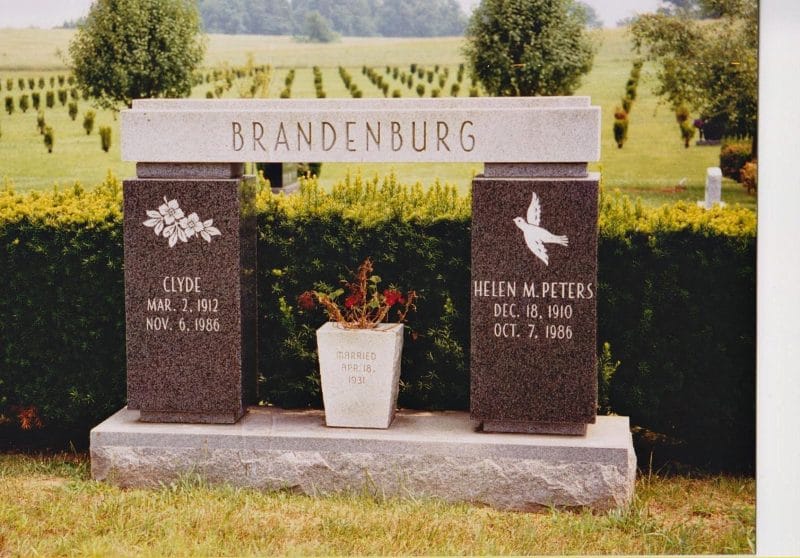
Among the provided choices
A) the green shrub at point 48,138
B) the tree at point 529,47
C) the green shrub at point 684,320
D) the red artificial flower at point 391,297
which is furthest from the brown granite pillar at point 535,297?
the tree at point 529,47

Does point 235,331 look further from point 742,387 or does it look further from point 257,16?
point 257,16

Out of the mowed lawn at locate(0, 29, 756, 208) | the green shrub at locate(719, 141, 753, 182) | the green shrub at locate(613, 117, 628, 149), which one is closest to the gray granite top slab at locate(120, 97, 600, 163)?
the mowed lawn at locate(0, 29, 756, 208)

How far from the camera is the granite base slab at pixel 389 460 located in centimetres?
608

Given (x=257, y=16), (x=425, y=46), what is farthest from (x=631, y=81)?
(x=257, y=16)

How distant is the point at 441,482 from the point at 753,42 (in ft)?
29.0

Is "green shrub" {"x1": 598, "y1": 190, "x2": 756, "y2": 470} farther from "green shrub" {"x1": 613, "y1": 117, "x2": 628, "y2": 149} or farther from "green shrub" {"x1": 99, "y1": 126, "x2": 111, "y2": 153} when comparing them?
"green shrub" {"x1": 613, "y1": 117, "x2": 628, "y2": 149}

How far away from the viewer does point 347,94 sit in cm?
1527

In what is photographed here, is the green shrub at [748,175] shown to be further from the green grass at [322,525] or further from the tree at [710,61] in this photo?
the green grass at [322,525]

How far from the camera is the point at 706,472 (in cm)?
689

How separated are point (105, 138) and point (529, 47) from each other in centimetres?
701

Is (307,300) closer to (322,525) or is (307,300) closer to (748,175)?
(322,525)

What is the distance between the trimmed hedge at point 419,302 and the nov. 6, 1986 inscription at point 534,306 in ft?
1.96

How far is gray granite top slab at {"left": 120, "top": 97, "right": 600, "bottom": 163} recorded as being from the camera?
19.9 feet

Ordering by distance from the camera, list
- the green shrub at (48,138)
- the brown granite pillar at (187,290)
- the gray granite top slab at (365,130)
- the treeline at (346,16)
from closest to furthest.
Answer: the gray granite top slab at (365,130)
the brown granite pillar at (187,290)
the treeline at (346,16)
the green shrub at (48,138)
